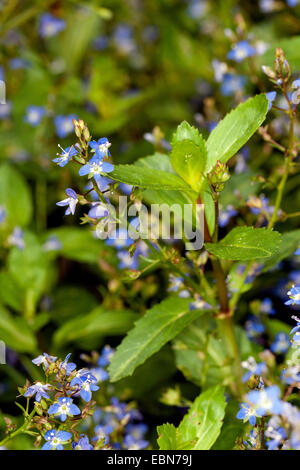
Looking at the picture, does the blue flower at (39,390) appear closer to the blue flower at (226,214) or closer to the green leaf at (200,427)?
the green leaf at (200,427)

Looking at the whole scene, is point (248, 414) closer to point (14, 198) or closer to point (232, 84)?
point (14, 198)

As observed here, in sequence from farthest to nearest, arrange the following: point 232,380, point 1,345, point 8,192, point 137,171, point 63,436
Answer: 1. point 8,192
2. point 1,345
3. point 232,380
4. point 137,171
5. point 63,436

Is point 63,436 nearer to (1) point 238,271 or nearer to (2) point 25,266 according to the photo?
(1) point 238,271

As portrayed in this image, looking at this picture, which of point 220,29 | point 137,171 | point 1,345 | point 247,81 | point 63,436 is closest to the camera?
point 63,436

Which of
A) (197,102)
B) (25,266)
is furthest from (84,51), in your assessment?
(25,266)

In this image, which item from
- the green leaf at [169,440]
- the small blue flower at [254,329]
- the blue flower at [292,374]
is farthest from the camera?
the small blue flower at [254,329]

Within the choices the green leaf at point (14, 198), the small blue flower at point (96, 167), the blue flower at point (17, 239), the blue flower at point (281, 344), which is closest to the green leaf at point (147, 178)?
the small blue flower at point (96, 167)

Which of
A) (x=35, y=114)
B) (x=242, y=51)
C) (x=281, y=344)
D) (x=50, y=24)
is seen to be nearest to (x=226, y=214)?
(x=281, y=344)
